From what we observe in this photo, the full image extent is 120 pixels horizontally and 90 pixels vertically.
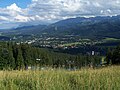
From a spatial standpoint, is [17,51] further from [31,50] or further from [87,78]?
[87,78]

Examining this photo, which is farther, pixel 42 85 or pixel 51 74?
pixel 51 74

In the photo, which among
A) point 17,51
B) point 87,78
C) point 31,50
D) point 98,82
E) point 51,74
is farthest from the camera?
point 31,50

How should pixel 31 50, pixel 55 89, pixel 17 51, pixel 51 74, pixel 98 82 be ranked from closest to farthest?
1. pixel 55 89
2. pixel 98 82
3. pixel 51 74
4. pixel 17 51
5. pixel 31 50

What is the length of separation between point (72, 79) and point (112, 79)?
1.02 m

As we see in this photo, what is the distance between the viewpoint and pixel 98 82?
714cm

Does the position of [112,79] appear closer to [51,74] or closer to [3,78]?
[51,74]

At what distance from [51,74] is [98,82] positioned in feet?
5.22

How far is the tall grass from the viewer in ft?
22.3

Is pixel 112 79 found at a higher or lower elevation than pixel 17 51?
higher

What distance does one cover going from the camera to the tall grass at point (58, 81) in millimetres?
6804

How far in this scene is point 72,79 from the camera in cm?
790

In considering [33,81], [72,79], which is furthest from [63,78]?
[33,81]

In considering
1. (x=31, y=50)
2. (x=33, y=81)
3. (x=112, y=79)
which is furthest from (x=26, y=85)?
(x=31, y=50)

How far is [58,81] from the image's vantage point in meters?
7.35
